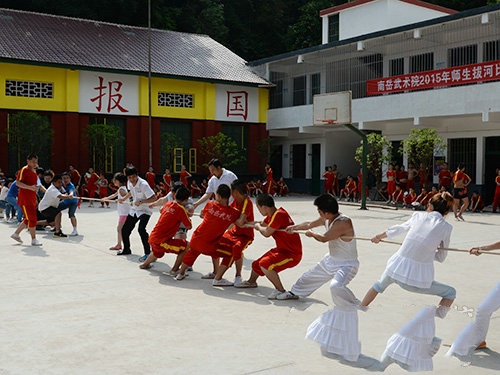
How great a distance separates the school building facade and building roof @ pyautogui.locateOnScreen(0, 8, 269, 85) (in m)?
0.05

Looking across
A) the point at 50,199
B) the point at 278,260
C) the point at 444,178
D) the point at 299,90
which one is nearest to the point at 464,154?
the point at 444,178

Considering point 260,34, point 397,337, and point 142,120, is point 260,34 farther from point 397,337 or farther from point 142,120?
point 397,337

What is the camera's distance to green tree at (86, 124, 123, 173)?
25.8 m

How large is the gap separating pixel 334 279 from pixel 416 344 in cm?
100

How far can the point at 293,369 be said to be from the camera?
14.8 feet

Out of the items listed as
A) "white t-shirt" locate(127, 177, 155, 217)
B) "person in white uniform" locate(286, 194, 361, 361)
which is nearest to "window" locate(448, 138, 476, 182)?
"white t-shirt" locate(127, 177, 155, 217)

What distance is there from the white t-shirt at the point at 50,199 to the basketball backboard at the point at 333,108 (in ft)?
41.1

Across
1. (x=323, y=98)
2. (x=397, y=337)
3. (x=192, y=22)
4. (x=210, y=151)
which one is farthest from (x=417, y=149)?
(x=192, y=22)

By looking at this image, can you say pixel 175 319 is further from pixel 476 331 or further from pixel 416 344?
pixel 476 331

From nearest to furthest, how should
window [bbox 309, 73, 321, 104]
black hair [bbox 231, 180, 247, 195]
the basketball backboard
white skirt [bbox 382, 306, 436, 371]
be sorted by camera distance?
white skirt [bbox 382, 306, 436, 371] < black hair [bbox 231, 180, 247, 195] < the basketball backboard < window [bbox 309, 73, 321, 104]

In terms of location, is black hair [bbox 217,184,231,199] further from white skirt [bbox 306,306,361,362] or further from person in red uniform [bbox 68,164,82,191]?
person in red uniform [bbox 68,164,82,191]

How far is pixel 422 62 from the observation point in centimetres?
2434

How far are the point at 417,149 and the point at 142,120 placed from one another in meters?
12.9

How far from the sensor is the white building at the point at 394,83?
21.3 m
